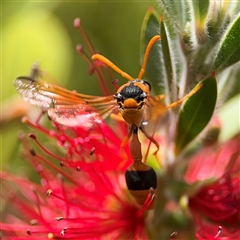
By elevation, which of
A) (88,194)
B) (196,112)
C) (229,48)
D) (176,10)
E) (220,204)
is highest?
(176,10)

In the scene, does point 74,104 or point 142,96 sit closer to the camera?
point 142,96

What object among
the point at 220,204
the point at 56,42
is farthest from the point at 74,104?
the point at 56,42

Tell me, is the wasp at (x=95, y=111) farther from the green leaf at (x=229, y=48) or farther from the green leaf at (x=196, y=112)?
the green leaf at (x=229, y=48)

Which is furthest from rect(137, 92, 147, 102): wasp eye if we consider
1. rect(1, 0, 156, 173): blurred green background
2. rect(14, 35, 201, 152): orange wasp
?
rect(1, 0, 156, 173): blurred green background

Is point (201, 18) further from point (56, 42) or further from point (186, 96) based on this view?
point (56, 42)

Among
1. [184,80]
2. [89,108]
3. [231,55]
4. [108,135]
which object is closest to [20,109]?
[108,135]

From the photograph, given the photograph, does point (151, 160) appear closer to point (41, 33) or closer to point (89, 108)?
point (89, 108)
